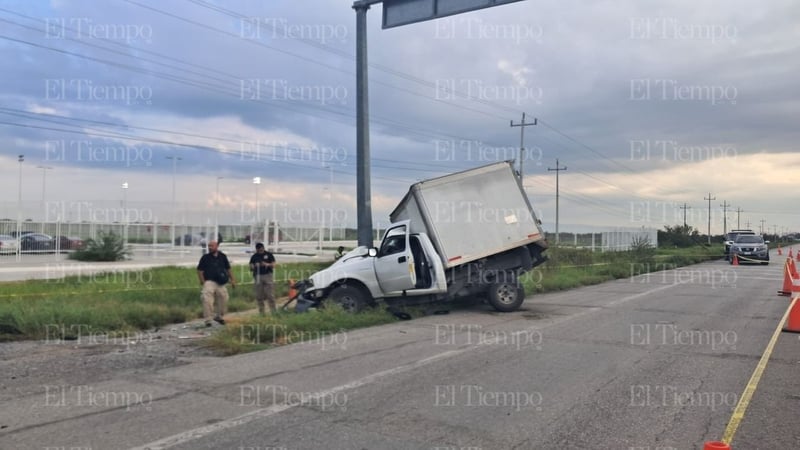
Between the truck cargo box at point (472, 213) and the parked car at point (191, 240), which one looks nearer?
the truck cargo box at point (472, 213)

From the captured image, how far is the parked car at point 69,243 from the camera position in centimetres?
3222

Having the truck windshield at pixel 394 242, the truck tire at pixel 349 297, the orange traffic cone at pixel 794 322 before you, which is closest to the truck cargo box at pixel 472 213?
the truck windshield at pixel 394 242

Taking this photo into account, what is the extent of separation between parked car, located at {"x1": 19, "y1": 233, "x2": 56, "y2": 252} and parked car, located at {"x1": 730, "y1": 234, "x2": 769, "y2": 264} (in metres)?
39.6

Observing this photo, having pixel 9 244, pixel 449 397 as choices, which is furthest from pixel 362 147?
pixel 9 244

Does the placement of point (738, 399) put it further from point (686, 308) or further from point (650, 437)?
point (686, 308)

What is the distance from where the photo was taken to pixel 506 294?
14.4 meters

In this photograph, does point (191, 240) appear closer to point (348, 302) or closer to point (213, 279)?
point (213, 279)

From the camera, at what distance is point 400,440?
5305mm

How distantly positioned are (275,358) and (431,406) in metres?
3.48

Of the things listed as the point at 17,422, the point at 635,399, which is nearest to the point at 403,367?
the point at 635,399

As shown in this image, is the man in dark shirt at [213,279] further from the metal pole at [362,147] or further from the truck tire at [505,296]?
the truck tire at [505,296]

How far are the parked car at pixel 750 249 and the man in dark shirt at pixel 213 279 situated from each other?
35671 millimetres

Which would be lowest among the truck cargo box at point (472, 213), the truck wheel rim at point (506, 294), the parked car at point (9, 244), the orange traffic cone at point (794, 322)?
the orange traffic cone at point (794, 322)

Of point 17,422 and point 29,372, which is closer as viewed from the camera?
point 17,422
